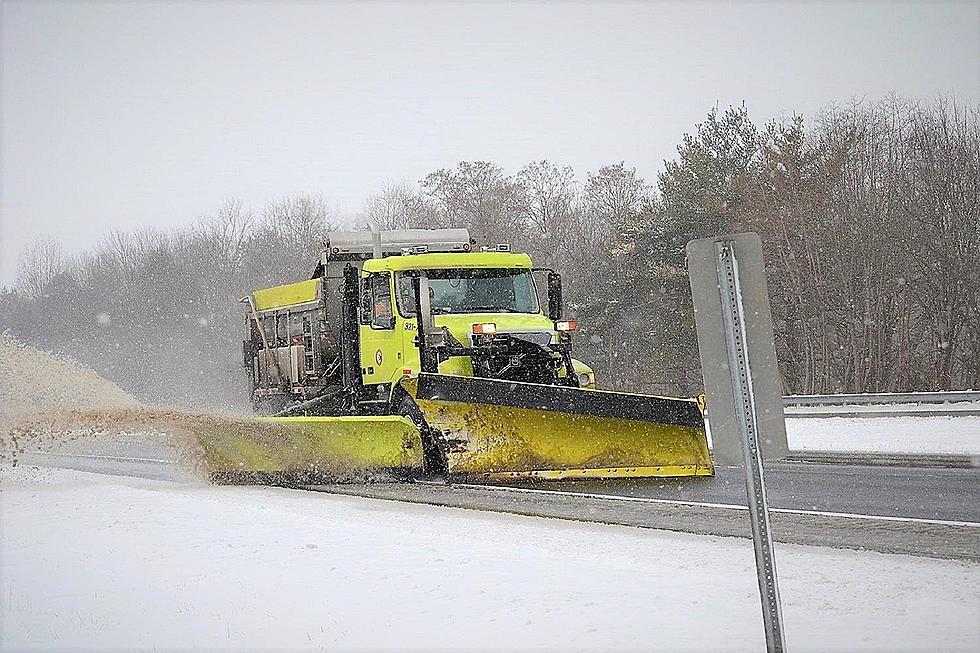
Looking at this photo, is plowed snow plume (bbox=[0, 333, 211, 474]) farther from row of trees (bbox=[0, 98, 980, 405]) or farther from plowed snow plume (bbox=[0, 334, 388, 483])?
row of trees (bbox=[0, 98, 980, 405])

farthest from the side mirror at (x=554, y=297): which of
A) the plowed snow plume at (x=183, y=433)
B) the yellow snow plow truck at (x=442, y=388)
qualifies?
the plowed snow plume at (x=183, y=433)

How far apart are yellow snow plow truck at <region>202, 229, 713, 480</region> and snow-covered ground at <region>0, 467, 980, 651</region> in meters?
1.96

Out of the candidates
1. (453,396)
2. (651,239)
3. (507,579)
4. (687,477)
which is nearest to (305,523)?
(453,396)

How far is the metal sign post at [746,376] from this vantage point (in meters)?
5.01

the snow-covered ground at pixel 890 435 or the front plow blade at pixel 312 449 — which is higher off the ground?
the front plow blade at pixel 312 449

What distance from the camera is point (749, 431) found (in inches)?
197

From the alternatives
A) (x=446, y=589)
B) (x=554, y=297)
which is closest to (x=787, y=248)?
(x=554, y=297)

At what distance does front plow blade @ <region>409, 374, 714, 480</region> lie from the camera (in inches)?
474

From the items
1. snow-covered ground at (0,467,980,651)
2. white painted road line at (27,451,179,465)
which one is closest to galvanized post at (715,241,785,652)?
snow-covered ground at (0,467,980,651)

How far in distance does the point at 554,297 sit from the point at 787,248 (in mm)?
21467

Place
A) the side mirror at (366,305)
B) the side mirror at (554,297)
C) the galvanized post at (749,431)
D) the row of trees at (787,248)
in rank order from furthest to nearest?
the row of trees at (787,248), the side mirror at (554,297), the side mirror at (366,305), the galvanized post at (749,431)

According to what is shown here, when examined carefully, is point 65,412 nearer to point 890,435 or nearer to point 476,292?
point 476,292

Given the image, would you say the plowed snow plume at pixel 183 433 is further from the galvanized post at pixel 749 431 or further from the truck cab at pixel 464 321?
the galvanized post at pixel 749 431

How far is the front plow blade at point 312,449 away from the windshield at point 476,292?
1.88 metres
